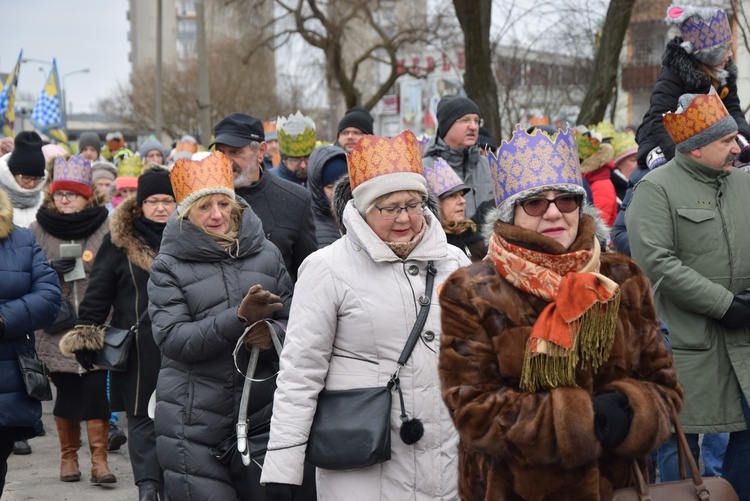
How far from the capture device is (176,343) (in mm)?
5238

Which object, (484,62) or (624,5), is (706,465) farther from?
(624,5)

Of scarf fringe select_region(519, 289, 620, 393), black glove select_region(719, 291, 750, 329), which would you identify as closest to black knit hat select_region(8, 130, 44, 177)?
black glove select_region(719, 291, 750, 329)

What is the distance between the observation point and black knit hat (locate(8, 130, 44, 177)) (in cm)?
882

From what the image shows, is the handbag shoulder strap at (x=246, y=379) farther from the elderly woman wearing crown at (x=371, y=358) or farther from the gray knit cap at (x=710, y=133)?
the gray knit cap at (x=710, y=133)

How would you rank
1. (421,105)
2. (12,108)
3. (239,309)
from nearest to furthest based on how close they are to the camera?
A: (239,309) < (12,108) < (421,105)

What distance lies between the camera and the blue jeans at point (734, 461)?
5434mm

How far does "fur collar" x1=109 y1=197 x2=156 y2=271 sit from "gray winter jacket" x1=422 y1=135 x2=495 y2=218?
203cm

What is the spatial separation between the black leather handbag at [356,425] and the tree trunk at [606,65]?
12330 millimetres

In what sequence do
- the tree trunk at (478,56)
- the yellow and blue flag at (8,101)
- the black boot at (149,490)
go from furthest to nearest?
1. the yellow and blue flag at (8,101)
2. the tree trunk at (478,56)
3. the black boot at (149,490)

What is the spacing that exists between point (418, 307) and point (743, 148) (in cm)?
295

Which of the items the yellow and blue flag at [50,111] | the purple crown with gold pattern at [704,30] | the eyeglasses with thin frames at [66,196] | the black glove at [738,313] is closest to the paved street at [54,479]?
the eyeglasses with thin frames at [66,196]

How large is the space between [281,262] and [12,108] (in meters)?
13.9

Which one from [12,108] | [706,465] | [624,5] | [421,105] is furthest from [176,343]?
[421,105]

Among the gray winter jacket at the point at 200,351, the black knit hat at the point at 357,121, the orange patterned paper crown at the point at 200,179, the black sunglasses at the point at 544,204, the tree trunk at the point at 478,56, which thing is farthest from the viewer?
the tree trunk at the point at 478,56
